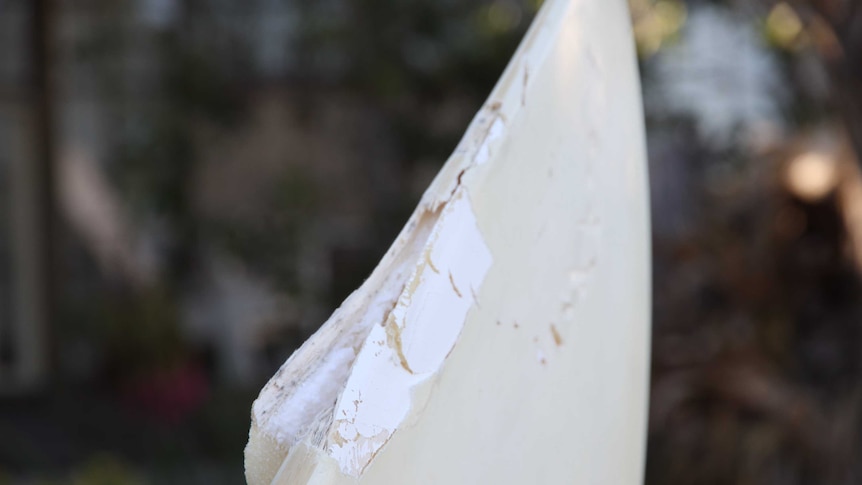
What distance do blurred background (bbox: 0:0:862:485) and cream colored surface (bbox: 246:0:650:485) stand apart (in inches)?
61.0

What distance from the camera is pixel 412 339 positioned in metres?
0.71

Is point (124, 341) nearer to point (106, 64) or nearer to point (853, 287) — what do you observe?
point (106, 64)

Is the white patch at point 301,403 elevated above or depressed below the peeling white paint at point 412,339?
below

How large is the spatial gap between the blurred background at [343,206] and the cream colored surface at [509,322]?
5.08 feet

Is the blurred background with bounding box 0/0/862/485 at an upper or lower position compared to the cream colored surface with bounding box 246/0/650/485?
lower

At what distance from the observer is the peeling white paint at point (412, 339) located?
676 millimetres

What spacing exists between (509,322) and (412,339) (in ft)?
0.30

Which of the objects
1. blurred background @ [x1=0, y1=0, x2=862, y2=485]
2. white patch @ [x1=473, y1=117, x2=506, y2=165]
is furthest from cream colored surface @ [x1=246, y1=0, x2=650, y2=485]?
blurred background @ [x1=0, y1=0, x2=862, y2=485]

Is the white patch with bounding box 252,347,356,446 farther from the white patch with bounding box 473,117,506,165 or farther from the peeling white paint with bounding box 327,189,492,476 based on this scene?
the white patch with bounding box 473,117,506,165

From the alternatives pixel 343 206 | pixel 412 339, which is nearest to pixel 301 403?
pixel 412 339

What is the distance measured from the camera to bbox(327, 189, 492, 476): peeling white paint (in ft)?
2.22

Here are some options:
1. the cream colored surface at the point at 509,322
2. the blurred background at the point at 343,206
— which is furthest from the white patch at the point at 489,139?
the blurred background at the point at 343,206

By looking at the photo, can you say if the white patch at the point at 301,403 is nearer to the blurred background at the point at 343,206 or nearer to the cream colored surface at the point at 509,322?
the cream colored surface at the point at 509,322

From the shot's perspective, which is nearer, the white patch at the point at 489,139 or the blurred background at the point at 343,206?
the white patch at the point at 489,139
